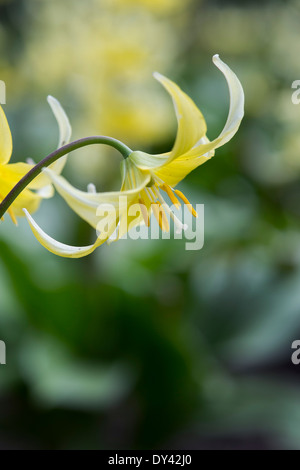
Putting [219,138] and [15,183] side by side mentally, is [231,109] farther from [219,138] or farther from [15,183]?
[15,183]

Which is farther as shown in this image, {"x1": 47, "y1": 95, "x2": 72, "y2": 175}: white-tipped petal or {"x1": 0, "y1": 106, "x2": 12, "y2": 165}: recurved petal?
{"x1": 47, "y1": 95, "x2": 72, "y2": 175}: white-tipped petal

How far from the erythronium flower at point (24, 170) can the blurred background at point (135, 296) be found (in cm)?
150

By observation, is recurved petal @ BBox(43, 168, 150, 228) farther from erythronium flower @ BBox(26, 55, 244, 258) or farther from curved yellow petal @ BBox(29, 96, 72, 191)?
curved yellow petal @ BBox(29, 96, 72, 191)

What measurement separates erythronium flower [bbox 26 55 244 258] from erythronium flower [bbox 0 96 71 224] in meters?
0.11

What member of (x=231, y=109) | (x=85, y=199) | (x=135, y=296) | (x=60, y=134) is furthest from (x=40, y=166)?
(x=135, y=296)

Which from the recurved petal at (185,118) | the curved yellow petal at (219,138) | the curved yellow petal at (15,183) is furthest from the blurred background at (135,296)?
the recurved petal at (185,118)

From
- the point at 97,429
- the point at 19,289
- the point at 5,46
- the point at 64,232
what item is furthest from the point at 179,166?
the point at 5,46

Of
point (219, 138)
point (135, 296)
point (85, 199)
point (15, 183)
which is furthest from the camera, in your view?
point (135, 296)

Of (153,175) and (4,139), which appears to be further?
(153,175)

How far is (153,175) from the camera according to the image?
991 millimetres

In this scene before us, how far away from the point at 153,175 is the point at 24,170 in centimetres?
21

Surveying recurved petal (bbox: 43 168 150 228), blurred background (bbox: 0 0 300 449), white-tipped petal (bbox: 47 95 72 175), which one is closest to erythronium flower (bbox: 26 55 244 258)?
recurved petal (bbox: 43 168 150 228)

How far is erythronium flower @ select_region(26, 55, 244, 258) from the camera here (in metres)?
0.79
